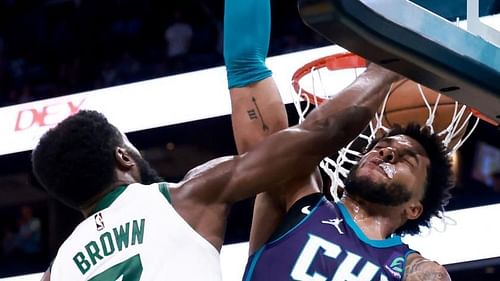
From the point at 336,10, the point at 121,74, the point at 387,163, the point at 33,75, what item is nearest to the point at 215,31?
the point at 121,74

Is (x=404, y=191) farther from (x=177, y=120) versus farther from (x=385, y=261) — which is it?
(x=177, y=120)

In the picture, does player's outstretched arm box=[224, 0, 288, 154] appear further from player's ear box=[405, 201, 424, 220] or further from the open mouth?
player's ear box=[405, 201, 424, 220]

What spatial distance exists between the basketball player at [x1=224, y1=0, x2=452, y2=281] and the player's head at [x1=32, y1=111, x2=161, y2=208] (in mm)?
275

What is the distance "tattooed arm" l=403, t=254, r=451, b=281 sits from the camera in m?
2.31

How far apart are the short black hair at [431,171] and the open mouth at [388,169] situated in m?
0.13

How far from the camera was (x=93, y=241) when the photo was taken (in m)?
2.12

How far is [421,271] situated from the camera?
2.32m

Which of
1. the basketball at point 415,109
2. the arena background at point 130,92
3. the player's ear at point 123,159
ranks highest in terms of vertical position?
the player's ear at point 123,159

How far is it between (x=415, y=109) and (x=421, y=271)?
73cm

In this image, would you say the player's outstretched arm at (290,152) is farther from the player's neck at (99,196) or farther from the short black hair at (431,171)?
the short black hair at (431,171)

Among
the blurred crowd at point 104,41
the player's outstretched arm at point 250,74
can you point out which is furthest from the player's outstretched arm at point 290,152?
the blurred crowd at point 104,41

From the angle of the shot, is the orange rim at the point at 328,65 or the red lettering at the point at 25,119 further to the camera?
the red lettering at the point at 25,119

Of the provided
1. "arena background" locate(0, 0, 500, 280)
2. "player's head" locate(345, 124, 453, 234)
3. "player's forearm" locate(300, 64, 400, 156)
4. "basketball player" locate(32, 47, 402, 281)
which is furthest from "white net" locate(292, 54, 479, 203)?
"arena background" locate(0, 0, 500, 280)

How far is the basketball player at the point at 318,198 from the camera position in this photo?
2.19 meters
